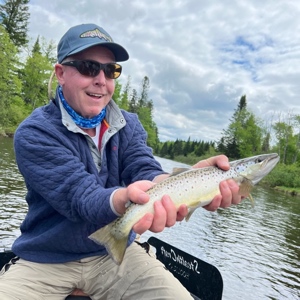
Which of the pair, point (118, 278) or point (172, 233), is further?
point (172, 233)

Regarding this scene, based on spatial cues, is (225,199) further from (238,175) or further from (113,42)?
(113,42)

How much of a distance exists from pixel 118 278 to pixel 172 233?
33.0ft

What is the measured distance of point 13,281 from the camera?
281 centimetres

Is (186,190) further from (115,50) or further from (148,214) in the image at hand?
(115,50)

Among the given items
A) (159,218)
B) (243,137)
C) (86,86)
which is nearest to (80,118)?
(86,86)

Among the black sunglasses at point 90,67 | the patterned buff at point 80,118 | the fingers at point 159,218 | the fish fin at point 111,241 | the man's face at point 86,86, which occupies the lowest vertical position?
the fish fin at point 111,241

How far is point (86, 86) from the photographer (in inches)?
126

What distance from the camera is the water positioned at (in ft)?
31.0

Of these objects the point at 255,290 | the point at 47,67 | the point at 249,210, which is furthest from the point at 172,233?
the point at 47,67

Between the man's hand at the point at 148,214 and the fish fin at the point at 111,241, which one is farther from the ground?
the man's hand at the point at 148,214

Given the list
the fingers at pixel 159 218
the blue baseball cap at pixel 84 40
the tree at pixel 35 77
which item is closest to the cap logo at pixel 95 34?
the blue baseball cap at pixel 84 40

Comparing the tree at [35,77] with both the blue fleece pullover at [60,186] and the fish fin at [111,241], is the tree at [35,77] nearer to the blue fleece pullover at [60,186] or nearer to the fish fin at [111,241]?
the blue fleece pullover at [60,186]

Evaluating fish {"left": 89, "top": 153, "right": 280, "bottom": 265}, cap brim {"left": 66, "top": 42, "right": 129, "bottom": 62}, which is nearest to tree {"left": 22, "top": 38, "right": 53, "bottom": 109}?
cap brim {"left": 66, "top": 42, "right": 129, "bottom": 62}

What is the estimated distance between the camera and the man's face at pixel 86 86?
3.20 m
